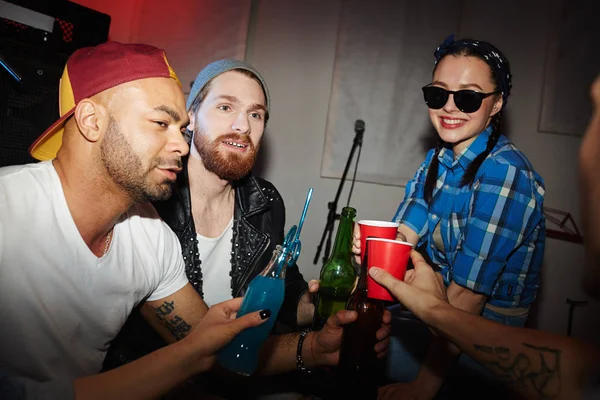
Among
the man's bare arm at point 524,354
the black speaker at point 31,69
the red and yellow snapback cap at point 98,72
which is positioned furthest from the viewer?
the black speaker at point 31,69

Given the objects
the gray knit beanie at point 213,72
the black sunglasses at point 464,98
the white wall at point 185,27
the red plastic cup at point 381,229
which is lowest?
the red plastic cup at point 381,229

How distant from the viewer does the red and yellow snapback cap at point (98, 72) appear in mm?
1567

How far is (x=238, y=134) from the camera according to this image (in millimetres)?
2488

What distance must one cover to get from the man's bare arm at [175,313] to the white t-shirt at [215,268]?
1.49 ft

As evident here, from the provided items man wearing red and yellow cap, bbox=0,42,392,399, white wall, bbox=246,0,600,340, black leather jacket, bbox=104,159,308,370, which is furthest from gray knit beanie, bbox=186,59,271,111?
white wall, bbox=246,0,600,340

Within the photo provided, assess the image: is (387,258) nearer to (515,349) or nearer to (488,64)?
(515,349)

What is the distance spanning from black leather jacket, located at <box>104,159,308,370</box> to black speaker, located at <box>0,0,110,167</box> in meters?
1.27

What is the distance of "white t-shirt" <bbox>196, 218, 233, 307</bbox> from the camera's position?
2320 millimetres

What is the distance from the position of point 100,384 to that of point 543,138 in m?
4.41

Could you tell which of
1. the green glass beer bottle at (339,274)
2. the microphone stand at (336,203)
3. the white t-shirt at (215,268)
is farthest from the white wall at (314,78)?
the green glass beer bottle at (339,274)

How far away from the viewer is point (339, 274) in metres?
1.98

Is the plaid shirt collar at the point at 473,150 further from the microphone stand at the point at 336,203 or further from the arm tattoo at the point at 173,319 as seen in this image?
the microphone stand at the point at 336,203

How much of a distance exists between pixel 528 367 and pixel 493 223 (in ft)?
2.36

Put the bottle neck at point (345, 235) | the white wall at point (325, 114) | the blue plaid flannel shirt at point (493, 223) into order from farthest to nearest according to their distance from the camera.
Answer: the white wall at point (325, 114), the bottle neck at point (345, 235), the blue plaid flannel shirt at point (493, 223)
